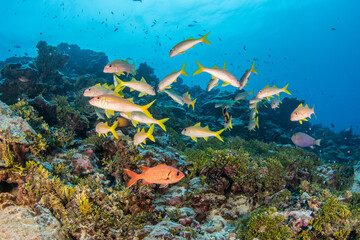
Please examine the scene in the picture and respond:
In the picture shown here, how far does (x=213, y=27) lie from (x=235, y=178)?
83250mm

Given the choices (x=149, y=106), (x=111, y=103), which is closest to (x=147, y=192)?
(x=149, y=106)

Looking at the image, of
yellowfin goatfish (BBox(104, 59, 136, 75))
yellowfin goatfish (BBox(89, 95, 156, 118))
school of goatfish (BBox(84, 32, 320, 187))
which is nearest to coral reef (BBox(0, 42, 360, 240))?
school of goatfish (BBox(84, 32, 320, 187))

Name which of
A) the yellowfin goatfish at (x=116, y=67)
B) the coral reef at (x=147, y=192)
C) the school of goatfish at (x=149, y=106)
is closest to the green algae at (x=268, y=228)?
the coral reef at (x=147, y=192)

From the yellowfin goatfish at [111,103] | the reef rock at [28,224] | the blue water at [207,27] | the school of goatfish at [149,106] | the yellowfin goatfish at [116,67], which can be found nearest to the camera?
the reef rock at [28,224]

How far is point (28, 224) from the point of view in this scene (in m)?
2.89

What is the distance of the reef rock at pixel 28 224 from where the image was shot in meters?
2.69

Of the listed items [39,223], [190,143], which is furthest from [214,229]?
[190,143]

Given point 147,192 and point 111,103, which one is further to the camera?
point 147,192

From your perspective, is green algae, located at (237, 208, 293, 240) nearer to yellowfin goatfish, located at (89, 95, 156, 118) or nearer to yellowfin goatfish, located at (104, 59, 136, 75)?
yellowfin goatfish, located at (89, 95, 156, 118)

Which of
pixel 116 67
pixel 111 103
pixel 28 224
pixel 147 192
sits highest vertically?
pixel 116 67

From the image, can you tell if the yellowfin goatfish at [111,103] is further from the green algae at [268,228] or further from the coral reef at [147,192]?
the green algae at [268,228]

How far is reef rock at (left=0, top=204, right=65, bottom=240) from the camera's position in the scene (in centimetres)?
269

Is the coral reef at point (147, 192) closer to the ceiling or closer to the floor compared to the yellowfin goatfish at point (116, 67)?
closer to the floor

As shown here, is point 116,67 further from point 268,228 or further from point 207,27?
point 207,27
